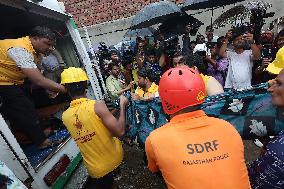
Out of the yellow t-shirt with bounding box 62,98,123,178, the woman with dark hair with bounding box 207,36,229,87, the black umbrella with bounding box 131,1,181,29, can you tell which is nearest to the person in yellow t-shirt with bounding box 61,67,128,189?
the yellow t-shirt with bounding box 62,98,123,178

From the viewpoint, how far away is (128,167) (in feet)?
16.2

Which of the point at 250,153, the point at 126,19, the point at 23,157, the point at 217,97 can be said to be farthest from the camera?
the point at 126,19

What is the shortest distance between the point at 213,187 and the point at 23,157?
6.56 feet

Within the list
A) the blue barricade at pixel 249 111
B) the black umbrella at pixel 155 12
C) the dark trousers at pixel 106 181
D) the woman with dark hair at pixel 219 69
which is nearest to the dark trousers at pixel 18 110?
the dark trousers at pixel 106 181

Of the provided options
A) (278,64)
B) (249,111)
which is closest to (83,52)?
(249,111)

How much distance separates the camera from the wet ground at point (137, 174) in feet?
12.3

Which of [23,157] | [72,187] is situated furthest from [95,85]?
[23,157]

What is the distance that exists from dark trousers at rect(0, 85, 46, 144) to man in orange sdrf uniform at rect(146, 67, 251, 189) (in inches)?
92.8

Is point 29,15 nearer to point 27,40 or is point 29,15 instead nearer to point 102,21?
point 27,40

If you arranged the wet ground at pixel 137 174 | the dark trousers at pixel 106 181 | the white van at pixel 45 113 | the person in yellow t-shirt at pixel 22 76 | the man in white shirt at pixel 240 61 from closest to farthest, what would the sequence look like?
the white van at pixel 45 113, the dark trousers at pixel 106 181, the person in yellow t-shirt at pixel 22 76, the wet ground at pixel 137 174, the man in white shirt at pixel 240 61

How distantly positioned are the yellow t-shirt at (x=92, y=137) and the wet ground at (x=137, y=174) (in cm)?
68

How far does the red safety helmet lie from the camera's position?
5.95 feet

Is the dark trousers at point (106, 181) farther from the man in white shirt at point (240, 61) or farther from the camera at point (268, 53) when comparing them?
the camera at point (268, 53)

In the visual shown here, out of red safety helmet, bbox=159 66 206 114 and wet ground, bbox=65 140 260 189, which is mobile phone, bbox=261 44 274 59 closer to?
wet ground, bbox=65 140 260 189
